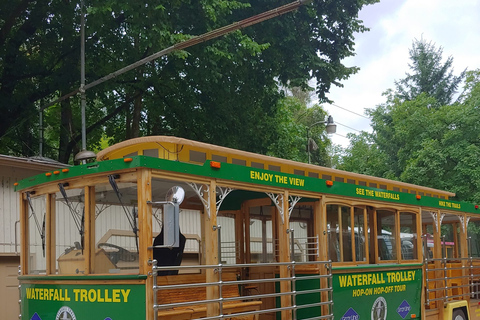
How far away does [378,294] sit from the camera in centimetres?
962

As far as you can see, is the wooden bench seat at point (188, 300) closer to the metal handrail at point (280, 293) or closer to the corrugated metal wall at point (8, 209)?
the metal handrail at point (280, 293)

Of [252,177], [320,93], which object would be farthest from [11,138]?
[252,177]

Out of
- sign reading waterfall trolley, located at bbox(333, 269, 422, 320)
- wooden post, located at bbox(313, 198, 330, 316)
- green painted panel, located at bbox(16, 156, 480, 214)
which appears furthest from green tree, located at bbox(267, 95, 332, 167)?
wooden post, located at bbox(313, 198, 330, 316)

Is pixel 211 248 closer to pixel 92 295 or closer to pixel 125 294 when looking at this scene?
pixel 125 294

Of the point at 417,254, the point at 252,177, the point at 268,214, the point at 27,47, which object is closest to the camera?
the point at 252,177

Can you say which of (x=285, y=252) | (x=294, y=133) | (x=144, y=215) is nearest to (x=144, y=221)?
(x=144, y=215)

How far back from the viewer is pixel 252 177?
748 centimetres

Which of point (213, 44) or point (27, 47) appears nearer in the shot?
point (213, 44)

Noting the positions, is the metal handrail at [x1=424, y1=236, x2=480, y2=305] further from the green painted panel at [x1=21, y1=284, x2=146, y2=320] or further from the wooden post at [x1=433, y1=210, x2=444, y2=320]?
the green painted panel at [x1=21, y1=284, x2=146, y2=320]

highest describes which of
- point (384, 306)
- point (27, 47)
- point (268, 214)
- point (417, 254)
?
point (27, 47)

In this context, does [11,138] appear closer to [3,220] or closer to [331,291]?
[3,220]

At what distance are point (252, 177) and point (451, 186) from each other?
18.3m

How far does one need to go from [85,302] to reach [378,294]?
491 centimetres

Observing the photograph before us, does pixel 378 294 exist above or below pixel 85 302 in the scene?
below
